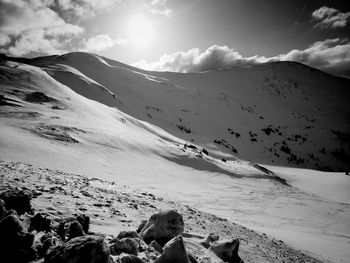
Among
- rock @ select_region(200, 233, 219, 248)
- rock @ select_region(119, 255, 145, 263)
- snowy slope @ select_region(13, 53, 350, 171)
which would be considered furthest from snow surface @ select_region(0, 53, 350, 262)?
rock @ select_region(119, 255, 145, 263)

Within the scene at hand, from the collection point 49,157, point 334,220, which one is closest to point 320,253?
point 334,220

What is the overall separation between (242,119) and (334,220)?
2390 inches

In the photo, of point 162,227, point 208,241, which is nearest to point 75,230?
point 162,227

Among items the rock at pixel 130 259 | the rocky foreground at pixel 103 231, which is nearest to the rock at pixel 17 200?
the rocky foreground at pixel 103 231

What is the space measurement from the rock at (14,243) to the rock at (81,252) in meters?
0.44

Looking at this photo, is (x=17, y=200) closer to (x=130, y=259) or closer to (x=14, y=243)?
(x=14, y=243)

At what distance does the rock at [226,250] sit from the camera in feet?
19.9

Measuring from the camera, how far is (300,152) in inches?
2574

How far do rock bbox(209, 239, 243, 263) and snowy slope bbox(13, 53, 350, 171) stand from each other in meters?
39.5

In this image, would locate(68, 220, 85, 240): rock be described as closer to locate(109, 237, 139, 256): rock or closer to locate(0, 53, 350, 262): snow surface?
locate(109, 237, 139, 256): rock

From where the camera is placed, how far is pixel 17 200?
530 cm

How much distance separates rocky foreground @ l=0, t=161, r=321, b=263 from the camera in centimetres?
373

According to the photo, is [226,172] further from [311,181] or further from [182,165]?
[311,181]

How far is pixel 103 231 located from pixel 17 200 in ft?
6.39
